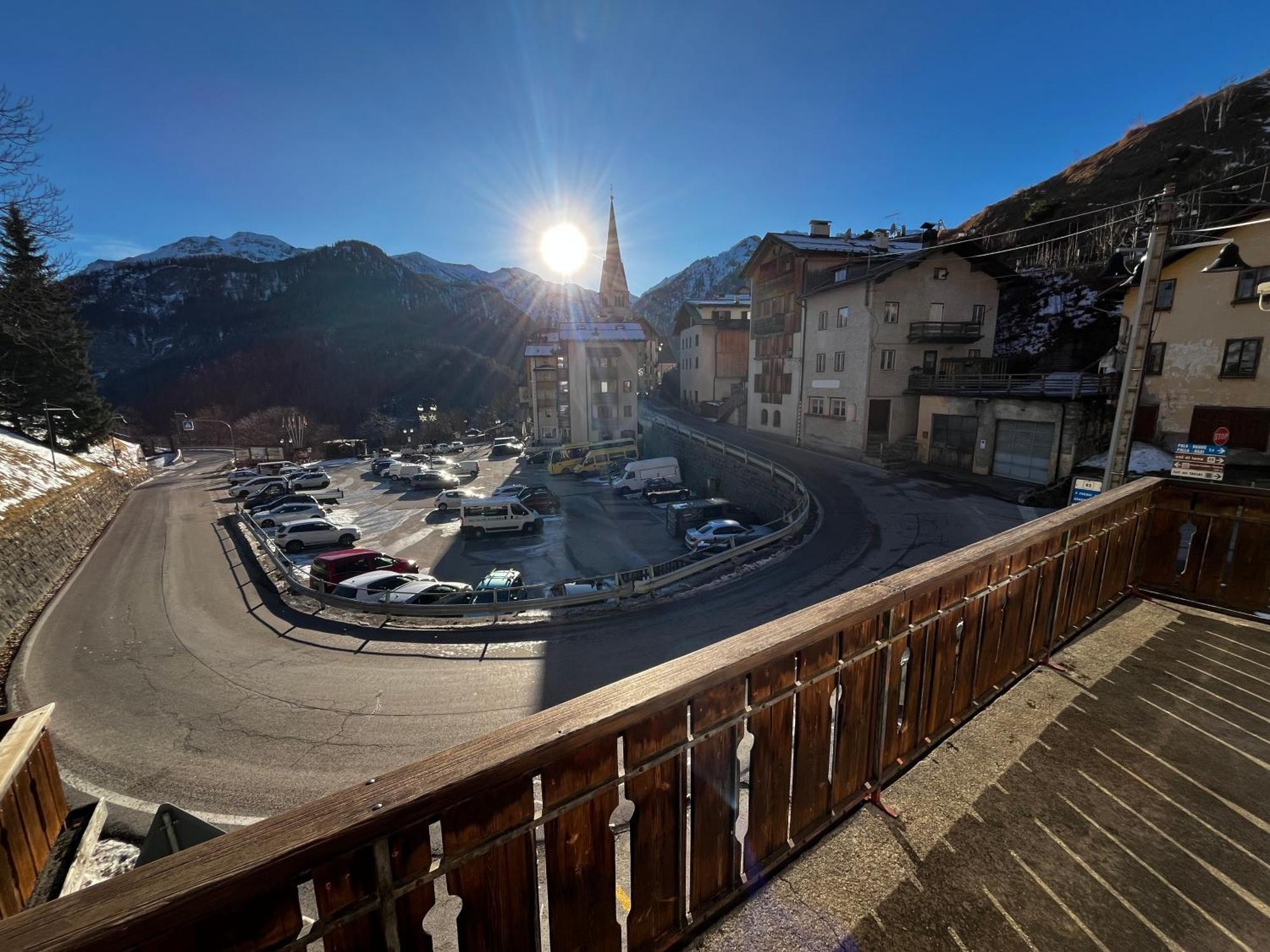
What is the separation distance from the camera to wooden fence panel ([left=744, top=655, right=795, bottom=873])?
2.10 metres

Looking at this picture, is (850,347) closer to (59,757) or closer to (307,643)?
(307,643)

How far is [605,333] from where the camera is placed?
4575cm

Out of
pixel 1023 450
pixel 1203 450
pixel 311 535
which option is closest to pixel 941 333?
pixel 1023 450

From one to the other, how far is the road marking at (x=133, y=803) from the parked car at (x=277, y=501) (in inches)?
847

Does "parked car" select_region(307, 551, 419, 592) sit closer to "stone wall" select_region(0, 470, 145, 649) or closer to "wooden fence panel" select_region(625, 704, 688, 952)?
"stone wall" select_region(0, 470, 145, 649)

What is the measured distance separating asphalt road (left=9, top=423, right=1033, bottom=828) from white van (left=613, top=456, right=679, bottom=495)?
14151 mm

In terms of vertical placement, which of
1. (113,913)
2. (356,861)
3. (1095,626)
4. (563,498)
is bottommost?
(563,498)

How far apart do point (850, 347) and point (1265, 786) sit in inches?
1097

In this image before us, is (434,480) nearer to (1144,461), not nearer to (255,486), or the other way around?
(255,486)

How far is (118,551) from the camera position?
20.4m

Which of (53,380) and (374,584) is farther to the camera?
(53,380)

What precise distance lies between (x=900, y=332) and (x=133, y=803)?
30802 mm

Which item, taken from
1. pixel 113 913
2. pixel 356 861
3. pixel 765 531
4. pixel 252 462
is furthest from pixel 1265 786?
pixel 252 462

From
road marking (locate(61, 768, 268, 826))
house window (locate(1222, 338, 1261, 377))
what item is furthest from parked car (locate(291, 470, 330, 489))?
house window (locate(1222, 338, 1261, 377))
